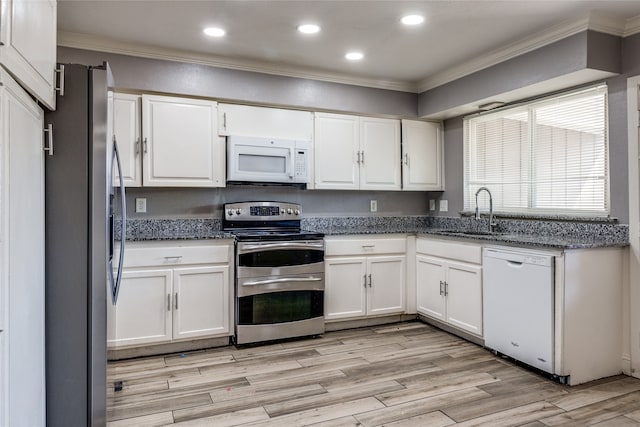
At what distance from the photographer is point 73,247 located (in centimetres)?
174

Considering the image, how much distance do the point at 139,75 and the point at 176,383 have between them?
7.38 feet

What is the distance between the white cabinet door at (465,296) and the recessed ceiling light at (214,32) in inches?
97.9

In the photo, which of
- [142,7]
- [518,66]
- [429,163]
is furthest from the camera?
[429,163]

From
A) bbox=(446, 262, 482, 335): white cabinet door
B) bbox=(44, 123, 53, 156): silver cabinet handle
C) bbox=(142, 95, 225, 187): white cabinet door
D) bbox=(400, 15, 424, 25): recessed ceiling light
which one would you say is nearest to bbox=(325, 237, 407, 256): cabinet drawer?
bbox=(446, 262, 482, 335): white cabinet door

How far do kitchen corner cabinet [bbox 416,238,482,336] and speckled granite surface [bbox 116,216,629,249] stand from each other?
0.41 feet

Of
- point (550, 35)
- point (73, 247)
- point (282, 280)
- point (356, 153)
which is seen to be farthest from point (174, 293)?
point (550, 35)

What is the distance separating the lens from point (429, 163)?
4500mm

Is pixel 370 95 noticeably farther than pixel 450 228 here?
No

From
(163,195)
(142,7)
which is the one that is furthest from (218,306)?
(142,7)

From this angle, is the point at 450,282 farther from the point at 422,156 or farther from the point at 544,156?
the point at 422,156

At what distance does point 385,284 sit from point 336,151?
4.27ft

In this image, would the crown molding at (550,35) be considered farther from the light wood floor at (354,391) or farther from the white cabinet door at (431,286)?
the light wood floor at (354,391)

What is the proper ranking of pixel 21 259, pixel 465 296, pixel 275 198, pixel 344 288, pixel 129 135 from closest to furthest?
pixel 21 259, pixel 129 135, pixel 465 296, pixel 344 288, pixel 275 198

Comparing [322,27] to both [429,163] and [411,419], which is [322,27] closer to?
[429,163]
